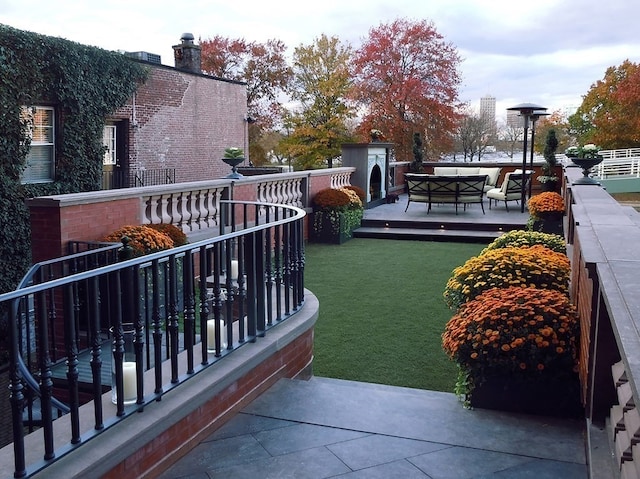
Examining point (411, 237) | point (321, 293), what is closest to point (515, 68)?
point (411, 237)

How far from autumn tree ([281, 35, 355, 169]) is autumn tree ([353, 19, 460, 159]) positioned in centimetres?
330

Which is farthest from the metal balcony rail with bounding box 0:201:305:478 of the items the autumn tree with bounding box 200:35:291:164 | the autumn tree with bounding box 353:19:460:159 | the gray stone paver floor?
the autumn tree with bounding box 200:35:291:164

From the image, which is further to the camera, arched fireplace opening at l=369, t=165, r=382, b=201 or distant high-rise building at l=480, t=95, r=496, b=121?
distant high-rise building at l=480, t=95, r=496, b=121

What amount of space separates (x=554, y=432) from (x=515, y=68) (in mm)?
31775

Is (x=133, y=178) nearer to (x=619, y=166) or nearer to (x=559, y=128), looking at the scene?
(x=619, y=166)

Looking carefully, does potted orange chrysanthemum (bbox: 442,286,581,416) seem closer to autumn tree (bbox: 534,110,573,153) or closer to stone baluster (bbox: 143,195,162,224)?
stone baluster (bbox: 143,195,162,224)

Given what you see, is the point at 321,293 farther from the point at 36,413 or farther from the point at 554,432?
the point at 554,432

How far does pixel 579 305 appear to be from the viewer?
12.5ft

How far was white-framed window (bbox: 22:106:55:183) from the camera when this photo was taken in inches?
511

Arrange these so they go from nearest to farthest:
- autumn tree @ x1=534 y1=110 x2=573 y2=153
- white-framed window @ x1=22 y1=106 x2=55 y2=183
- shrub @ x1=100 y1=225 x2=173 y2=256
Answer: shrub @ x1=100 y1=225 x2=173 y2=256
white-framed window @ x1=22 y1=106 x2=55 y2=183
autumn tree @ x1=534 y1=110 x2=573 y2=153

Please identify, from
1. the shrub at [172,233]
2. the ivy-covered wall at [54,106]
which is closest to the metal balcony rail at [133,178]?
the ivy-covered wall at [54,106]

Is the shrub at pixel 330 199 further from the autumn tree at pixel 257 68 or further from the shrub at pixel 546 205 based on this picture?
the autumn tree at pixel 257 68

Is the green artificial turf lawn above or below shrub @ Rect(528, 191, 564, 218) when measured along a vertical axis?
below

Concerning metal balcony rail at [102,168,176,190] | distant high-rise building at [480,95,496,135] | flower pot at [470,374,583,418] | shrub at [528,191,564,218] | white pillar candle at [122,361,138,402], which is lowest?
flower pot at [470,374,583,418]
